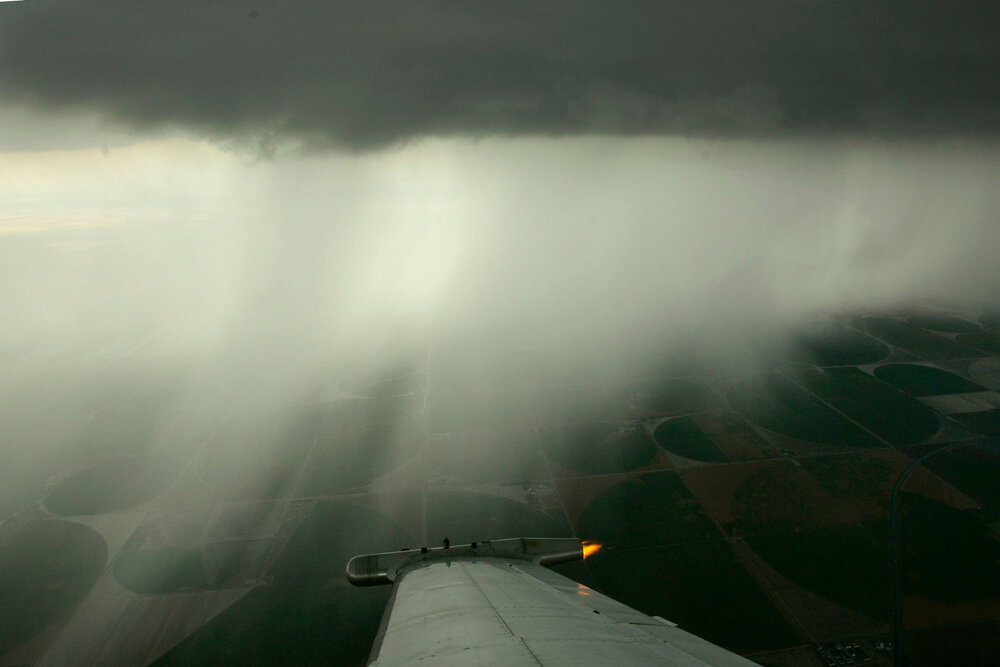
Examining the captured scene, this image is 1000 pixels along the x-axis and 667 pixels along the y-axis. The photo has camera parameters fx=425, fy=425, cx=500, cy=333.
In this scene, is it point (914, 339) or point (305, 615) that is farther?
point (914, 339)

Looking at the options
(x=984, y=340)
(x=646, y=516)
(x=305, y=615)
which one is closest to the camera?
(x=305, y=615)

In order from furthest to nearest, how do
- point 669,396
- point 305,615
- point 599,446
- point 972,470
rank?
point 669,396
point 599,446
point 972,470
point 305,615

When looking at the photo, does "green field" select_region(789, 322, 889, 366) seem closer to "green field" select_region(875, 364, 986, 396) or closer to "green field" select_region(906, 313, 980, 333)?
"green field" select_region(875, 364, 986, 396)

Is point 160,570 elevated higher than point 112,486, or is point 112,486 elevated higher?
point 112,486

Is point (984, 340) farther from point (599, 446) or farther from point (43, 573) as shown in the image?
point (43, 573)

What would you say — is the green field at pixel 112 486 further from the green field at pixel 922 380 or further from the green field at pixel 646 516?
the green field at pixel 922 380

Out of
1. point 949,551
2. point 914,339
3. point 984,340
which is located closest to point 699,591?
point 949,551

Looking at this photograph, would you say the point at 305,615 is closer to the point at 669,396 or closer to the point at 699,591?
the point at 699,591

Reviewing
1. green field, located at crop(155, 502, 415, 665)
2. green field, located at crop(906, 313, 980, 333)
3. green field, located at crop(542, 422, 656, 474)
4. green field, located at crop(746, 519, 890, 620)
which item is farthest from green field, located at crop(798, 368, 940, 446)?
green field, located at crop(155, 502, 415, 665)

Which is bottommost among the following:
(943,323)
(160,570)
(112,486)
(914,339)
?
(160,570)
